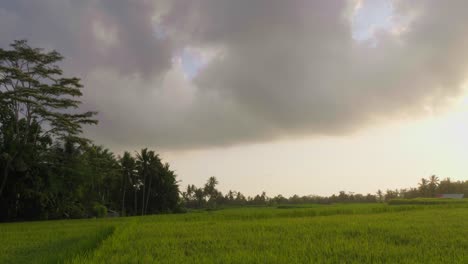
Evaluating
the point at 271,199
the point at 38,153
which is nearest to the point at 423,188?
the point at 271,199

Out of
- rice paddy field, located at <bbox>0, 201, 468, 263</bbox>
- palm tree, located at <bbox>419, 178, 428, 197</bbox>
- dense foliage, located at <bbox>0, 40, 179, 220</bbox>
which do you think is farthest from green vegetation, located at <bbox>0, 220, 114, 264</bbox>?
palm tree, located at <bbox>419, 178, 428, 197</bbox>

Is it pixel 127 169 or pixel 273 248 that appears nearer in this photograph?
pixel 273 248

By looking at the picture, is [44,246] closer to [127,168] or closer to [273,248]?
[273,248]

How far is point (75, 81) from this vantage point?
1041 inches

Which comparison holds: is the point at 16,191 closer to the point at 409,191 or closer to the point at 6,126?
the point at 6,126

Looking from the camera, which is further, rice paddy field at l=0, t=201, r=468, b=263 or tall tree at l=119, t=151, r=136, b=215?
tall tree at l=119, t=151, r=136, b=215

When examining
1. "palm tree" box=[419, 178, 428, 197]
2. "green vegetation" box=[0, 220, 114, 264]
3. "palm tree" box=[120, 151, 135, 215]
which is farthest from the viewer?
"palm tree" box=[419, 178, 428, 197]

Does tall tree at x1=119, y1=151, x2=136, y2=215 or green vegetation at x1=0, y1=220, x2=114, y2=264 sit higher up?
tall tree at x1=119, y1=151, x2=136, y2=215

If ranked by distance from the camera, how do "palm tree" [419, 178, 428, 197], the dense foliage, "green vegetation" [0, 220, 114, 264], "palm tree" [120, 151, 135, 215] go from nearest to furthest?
"green vegetation" [0, 220, 114, 264], the dense foliage, "palm tree" [120, 151, 135, 215], "palm tree" [419, 178, 428, 197]

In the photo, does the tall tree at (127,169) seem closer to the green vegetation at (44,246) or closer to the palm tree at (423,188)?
the green vegetation at (44,246)

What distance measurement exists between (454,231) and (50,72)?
24.6 m

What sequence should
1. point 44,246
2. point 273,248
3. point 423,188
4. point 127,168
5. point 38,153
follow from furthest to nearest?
point 423,188 < point 127,168 < point 38,153 < point 44,246 < point 273,248

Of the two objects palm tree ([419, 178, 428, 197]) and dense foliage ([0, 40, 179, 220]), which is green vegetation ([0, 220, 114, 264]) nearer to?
dense foliage ([0, 40, 179, 220])

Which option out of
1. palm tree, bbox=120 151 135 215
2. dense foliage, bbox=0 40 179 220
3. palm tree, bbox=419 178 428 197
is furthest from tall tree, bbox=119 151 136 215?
palm tree, bbox=419 178 428 197
